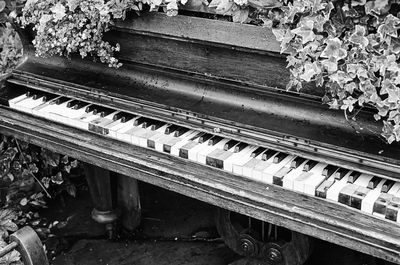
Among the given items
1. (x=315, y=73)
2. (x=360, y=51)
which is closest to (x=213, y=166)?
(x=315, y=73)

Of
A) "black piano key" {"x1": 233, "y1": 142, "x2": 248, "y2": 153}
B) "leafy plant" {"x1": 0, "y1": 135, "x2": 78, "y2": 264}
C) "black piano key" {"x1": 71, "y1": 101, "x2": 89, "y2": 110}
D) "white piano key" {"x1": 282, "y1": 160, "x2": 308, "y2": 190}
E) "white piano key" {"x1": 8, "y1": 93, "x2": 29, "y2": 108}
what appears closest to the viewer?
"white piano key" {"x1": 282, "y1": 160, "x2": 308, "y2": 190}

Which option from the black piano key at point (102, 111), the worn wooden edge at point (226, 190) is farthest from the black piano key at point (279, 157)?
the black piano key at point (102, 111)

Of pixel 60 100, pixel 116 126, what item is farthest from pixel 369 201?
pixel 60 100

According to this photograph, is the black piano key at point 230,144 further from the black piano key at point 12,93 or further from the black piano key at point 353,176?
the black piano key at point 12,93

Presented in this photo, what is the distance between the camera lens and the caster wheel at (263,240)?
2688mm

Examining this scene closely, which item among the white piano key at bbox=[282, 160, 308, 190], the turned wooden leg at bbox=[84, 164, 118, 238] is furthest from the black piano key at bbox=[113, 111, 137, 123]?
the white piano key at bbox=[282, 160, 308, 190]

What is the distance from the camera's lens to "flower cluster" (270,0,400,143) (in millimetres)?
1831

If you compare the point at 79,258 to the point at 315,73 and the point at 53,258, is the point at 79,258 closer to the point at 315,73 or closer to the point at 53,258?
the point at 53,258

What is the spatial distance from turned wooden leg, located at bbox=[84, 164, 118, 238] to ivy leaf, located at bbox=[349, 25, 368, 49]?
5.19ft

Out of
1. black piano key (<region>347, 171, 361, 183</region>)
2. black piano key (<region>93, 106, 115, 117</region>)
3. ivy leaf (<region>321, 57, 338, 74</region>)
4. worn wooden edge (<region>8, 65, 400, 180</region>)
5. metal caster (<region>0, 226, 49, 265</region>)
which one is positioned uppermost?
ivy leaf (<region>321, 57, 338, 74</region>)

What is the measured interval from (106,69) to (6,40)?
142 cm

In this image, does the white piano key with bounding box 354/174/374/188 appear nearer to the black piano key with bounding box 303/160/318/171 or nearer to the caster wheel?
the black piano key with bounding box 303/160/318/171

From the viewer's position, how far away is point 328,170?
81.1 inches

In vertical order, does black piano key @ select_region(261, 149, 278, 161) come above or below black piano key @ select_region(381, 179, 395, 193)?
above
